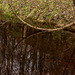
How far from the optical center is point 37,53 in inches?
291

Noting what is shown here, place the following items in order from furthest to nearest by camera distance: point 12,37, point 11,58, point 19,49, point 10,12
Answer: point 10,12
point 12,37
point 19,49
point 11,58

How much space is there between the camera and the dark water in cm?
598

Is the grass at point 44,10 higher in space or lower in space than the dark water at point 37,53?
higher

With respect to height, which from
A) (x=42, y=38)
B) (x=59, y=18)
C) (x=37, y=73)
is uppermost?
(x=59, y=18)

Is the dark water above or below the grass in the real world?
below

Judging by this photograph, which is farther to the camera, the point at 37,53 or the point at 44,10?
the point at 44,10

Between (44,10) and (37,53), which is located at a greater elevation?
(44,10)

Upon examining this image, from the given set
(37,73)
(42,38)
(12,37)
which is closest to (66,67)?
(37,73)

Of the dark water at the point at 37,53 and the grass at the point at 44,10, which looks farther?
the grass at the point at 44,10

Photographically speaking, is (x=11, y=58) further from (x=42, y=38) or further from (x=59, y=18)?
(x=59, y=18)

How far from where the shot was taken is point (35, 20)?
13.5 metres

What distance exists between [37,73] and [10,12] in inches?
405

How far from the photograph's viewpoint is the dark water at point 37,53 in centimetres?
598

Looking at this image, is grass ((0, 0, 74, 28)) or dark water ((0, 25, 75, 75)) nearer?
dark water ((0, 25, 75, 75))
